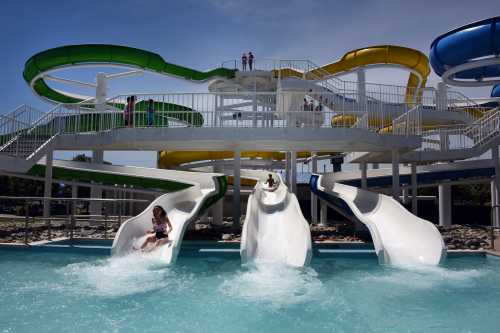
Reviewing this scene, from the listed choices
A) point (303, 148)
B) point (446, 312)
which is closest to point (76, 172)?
point (303, 148)

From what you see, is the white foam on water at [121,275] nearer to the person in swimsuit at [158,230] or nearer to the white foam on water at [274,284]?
the person in swimsuit at [158,230]

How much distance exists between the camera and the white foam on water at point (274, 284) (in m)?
4.86

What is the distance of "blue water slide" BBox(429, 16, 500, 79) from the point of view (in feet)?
35.3

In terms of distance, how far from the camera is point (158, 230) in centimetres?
743

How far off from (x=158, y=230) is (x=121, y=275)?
160 centimetres

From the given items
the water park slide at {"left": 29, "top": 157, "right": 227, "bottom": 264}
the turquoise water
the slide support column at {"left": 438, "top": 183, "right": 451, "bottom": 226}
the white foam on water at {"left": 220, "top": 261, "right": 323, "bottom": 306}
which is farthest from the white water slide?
the slide support column at {"left": 438, "top": 183, "right": 451, "bottom": 226}

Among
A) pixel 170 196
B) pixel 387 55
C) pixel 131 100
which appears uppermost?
→ pixel 387 55

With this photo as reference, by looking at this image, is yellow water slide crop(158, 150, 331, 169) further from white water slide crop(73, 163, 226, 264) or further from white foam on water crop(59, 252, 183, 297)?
white foam on water crop(59, 252, 183, 297)

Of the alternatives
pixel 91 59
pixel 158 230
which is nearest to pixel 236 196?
pixel 158 230

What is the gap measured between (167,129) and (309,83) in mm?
6166

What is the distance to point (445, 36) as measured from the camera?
11961mm

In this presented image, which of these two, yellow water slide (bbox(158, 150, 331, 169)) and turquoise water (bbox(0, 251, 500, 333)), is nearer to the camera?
turquoise water (bbox(0, 251, 500, 333))

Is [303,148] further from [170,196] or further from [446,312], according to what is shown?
[446,312]

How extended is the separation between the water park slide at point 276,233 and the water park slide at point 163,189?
1.16 meters
